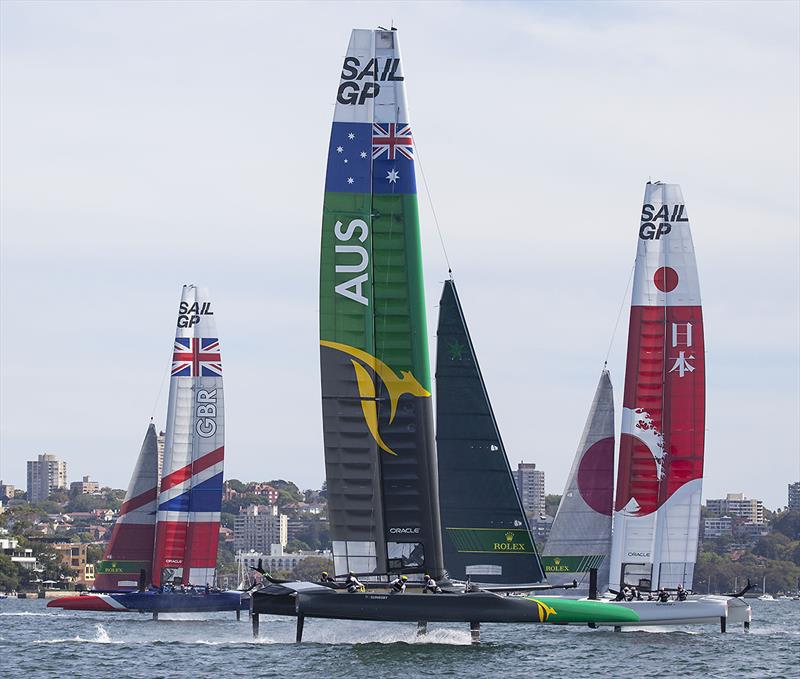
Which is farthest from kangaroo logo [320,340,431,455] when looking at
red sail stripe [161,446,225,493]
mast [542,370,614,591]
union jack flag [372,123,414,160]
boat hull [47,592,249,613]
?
red sail stripe [161,446,225,493]

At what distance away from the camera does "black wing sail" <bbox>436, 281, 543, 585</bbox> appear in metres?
37.4

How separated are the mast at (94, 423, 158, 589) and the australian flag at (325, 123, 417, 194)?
28.3m

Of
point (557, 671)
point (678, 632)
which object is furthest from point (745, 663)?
point (678, 632)

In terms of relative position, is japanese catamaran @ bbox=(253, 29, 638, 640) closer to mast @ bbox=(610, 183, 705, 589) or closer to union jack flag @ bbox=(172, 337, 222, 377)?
mast @ bbox=(610, 183, 705, 589)

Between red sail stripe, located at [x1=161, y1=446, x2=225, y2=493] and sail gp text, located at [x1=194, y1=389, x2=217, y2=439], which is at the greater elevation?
sail gp text, located at [x1=194, y1=389, x2=217, y2=439]

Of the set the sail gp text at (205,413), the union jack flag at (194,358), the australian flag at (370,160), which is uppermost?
the australian flag at (370,160)

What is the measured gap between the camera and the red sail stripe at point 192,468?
58.0m

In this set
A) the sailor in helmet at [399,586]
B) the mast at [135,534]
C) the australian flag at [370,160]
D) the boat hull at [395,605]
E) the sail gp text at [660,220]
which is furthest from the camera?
the mast at [135,534]

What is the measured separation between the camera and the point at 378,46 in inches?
1313

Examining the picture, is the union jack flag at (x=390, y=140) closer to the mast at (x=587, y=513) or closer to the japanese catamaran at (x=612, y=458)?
the japanese catamaran at (x=612, y=458)

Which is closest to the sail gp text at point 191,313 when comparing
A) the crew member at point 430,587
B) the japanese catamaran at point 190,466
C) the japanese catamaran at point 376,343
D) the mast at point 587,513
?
the japanese catamaran at point 190,466

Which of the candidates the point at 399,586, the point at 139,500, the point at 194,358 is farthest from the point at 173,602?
the point at 399,586

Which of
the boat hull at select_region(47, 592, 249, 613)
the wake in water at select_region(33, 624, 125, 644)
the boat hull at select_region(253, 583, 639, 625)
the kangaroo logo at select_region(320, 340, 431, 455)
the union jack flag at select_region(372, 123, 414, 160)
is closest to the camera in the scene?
the boat hull at select_region(253, 583, 639, 625)

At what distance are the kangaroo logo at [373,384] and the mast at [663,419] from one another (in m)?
11.1
